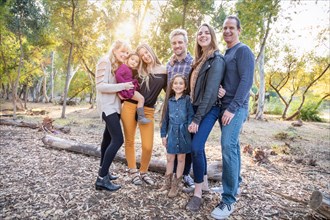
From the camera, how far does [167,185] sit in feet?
11.5

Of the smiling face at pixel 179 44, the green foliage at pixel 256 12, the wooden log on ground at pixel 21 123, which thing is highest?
the green foliage at pixel 256 12

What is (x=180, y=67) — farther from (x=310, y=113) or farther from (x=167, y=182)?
(x=310, y=113)

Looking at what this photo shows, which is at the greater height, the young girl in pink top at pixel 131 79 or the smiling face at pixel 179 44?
the smiling face at pixel 179 44

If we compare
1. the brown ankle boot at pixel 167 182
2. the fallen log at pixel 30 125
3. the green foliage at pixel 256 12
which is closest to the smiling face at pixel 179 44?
the brown ankle boot at pixel 167 182

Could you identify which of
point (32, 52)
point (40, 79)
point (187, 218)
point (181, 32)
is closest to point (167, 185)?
point (187, 218)

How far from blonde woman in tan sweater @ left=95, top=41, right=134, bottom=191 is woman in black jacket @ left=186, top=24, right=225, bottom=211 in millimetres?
992

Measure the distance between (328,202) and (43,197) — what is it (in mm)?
3547

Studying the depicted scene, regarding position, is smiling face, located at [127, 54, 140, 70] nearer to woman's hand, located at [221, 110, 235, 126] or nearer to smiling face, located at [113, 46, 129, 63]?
smiling face, located at [113, 46, 129, 63]

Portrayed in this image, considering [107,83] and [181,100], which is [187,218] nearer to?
[181,100]

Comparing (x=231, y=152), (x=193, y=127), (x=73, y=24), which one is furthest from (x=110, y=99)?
(x=73, y=24)

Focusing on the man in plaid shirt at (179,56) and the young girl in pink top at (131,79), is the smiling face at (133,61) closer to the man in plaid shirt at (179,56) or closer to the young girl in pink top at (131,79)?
the young girl in pink top at (131,79)

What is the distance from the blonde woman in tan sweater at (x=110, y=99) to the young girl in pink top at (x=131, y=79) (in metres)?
0.09

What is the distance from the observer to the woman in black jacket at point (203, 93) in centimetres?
282

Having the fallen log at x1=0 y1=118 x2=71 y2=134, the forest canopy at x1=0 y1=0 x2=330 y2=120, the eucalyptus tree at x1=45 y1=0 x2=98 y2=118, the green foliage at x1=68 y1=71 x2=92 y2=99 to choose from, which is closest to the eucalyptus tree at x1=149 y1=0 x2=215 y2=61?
the forest canopy at x1=0 y1=0 x2=330 y2=120
